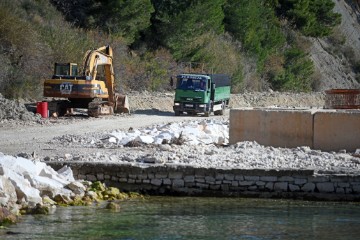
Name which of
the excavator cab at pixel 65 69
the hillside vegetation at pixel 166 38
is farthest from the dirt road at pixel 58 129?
the hillside vegetation at pixel 166 38

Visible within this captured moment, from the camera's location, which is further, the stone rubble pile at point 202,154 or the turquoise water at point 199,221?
the stone rubble pile at point 202,154

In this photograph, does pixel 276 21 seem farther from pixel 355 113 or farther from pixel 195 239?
pixel 195 239

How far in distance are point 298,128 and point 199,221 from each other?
7.73 meters

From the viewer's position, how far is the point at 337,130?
2452cm

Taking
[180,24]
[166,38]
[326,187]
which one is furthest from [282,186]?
[180,24]

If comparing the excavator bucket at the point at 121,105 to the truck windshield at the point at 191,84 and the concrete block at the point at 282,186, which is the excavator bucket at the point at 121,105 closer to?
the truck windshield at the point at 191,84

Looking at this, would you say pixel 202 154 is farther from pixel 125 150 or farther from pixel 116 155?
pixel 125 150

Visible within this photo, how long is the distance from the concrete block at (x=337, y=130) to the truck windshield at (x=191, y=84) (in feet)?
64.4

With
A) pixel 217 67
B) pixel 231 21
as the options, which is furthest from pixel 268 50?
pixel 217 67

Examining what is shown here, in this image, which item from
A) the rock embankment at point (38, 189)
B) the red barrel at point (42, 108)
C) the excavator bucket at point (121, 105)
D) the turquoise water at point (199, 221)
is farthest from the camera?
the excavator bucket at point (121, 105)

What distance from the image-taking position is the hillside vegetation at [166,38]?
46062mm

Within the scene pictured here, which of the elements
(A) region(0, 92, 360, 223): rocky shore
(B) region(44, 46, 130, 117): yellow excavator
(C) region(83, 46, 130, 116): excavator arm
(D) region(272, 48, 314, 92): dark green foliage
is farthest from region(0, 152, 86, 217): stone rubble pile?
(D) region(272, 48, 314, 92): dark green foliage

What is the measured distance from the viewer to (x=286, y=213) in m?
18.9

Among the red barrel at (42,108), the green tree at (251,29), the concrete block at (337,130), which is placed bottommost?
the concrete block at (337,130)
